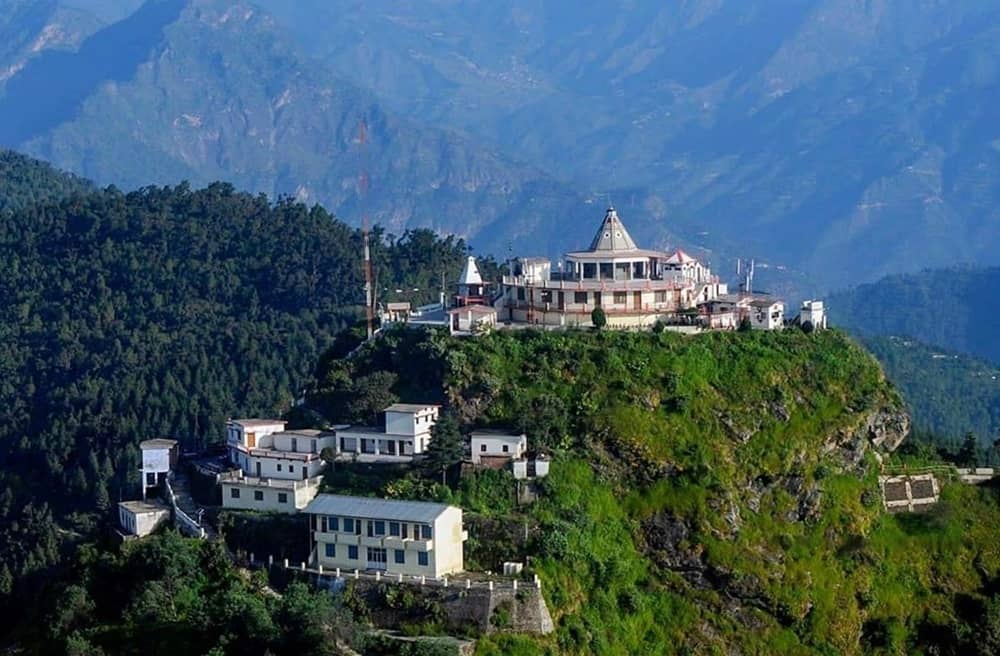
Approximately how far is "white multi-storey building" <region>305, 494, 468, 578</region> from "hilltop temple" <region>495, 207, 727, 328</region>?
45.3ft

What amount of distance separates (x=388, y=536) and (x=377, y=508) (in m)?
1.08

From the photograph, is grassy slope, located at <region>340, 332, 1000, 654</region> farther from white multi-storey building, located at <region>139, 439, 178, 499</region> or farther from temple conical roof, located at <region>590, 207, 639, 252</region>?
white multi-storey building, located at <region>139, 439, 178, 499</region>

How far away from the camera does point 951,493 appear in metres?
62.4

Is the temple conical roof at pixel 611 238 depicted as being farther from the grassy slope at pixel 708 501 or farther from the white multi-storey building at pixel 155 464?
the white multi-storey building at pixel 155 464

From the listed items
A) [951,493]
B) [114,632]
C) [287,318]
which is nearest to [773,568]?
[951,493]

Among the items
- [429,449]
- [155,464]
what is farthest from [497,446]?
[155,464]

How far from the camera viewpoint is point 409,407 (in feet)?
187

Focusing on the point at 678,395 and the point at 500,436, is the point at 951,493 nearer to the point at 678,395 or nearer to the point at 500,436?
the point at 678,395

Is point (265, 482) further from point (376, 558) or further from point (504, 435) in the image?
point (504, 435)

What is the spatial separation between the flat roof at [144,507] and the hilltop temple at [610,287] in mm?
14581

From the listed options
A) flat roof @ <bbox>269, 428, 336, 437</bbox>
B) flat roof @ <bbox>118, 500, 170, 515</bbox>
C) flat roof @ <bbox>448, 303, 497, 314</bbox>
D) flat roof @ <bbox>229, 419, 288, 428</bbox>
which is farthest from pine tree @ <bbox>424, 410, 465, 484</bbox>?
flat roof @ <bbox>118, 500, 170, 515</bbox>

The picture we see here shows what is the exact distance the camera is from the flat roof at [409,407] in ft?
185

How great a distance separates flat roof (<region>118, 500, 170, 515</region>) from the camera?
191ft

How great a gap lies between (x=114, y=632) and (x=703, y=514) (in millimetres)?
18297
